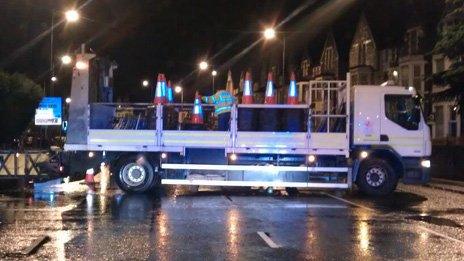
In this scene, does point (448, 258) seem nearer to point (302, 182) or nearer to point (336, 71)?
point (302, 182)

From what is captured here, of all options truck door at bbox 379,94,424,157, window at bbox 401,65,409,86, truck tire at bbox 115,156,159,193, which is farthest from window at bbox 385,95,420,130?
window at bbox 401,65,409,86

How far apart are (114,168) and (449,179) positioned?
15.2 meters

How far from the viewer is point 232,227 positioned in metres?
12.2

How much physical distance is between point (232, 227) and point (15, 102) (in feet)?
81.5

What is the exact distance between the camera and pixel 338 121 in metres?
18.9

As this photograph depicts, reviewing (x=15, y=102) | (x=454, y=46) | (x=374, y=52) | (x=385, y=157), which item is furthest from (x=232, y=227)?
(x=374, y=52)

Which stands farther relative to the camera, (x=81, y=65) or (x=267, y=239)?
(x=81, y=65)

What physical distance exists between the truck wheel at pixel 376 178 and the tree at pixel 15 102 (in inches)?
826

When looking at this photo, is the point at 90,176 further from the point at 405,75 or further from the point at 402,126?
the point at 405,75

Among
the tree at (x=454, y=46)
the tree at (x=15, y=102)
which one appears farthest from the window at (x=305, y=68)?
the tree at (x=454, y=46)

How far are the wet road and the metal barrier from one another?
3330 millimetres

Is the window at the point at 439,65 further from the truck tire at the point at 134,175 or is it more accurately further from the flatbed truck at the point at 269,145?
the truck tire at the point at 134,175

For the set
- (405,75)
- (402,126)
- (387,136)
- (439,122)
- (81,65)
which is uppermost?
(405,75)

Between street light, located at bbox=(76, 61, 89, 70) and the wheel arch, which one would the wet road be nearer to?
the wheel arch
